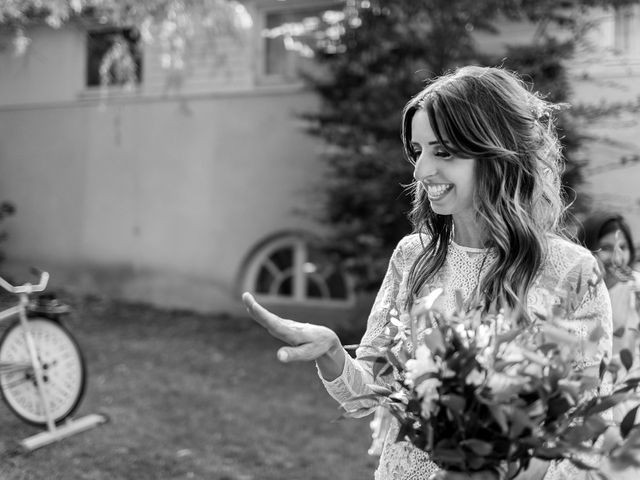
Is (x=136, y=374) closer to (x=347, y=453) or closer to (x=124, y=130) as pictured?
(x=347, y=453)

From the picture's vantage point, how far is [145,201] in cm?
1190

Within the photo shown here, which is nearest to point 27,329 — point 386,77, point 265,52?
point 386,77

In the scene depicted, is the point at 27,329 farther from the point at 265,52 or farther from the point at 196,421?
the point at 265,52

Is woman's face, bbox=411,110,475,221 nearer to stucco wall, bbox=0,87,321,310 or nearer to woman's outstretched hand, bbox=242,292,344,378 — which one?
woman's outstretched hand, bbox=242,292,344,378

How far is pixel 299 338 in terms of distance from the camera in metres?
1.85

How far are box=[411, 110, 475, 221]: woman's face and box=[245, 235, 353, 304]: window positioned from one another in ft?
27.9

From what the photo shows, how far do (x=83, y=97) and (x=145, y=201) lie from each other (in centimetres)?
197

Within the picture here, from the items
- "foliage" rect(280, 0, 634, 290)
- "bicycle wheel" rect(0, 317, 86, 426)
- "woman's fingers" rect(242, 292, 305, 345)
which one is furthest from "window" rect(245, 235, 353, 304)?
"woman's fingers" rect(242, 292, 305, 345)

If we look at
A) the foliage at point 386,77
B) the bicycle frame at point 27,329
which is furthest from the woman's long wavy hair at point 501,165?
the foliage at point 386,77

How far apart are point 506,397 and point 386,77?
7.83 metres

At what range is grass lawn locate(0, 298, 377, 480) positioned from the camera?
5250 mm

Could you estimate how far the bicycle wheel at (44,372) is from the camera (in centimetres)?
545

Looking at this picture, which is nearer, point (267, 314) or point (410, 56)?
point (267, 314)

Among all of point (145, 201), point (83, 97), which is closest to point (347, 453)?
point (145, 201)
